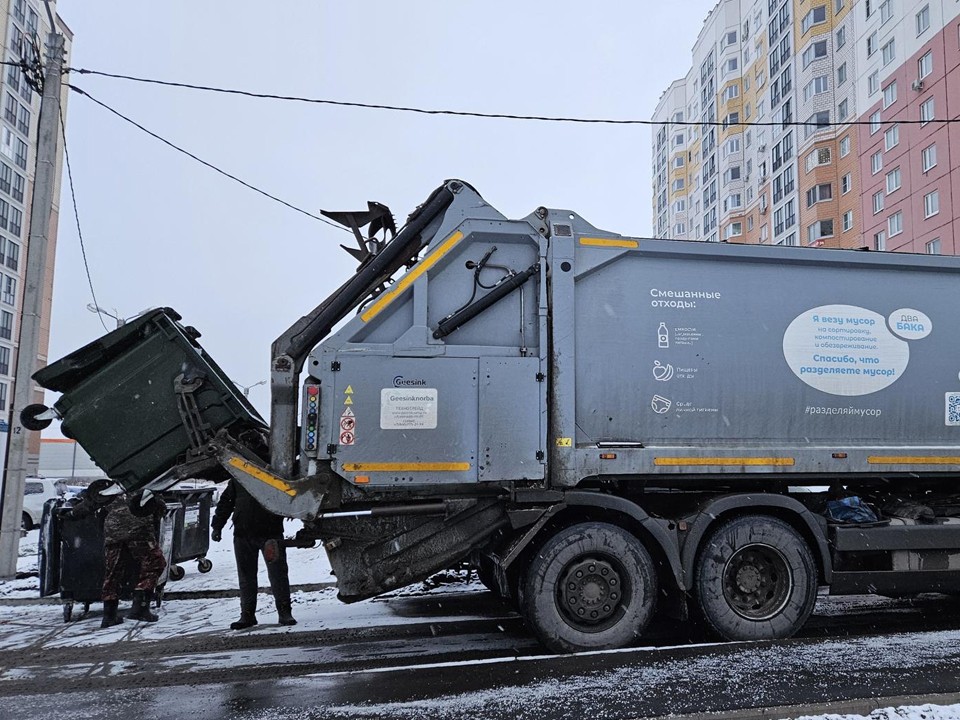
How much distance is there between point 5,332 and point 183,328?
51.6 m

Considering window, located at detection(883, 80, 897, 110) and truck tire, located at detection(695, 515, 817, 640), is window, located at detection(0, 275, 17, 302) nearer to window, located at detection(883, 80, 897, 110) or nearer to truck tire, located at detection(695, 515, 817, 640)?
window, located at detection(883, 80, 897, 110)

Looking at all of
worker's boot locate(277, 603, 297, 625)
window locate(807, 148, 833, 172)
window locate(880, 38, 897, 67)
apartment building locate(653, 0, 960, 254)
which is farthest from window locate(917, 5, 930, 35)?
worker's boot locate(277, 603, 297, 625)

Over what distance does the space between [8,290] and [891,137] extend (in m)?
51.9

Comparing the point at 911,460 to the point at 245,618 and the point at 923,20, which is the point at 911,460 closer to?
the point at 245,618

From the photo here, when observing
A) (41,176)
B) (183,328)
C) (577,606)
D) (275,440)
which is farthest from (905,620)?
(41,176)

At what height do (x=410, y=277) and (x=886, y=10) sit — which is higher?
(x=886, y=10)

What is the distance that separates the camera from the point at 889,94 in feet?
112

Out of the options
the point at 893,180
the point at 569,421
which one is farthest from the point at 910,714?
the point at 893,180

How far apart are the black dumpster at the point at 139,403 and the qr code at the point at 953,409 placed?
18.2 feet

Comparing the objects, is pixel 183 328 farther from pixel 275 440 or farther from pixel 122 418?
pixel 275 440

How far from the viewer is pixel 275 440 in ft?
17.3

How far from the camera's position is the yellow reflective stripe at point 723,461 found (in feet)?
18.0

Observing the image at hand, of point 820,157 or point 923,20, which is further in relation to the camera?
point 820,157

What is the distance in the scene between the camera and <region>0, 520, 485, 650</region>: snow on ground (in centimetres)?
643
